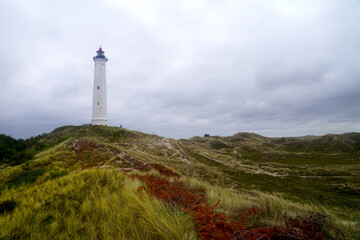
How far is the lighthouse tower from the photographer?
31158 mm

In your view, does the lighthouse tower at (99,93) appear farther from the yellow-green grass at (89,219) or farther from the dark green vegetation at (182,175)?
the yellow-green grass at (89,219)

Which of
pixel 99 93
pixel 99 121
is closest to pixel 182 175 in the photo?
pixel 99 121

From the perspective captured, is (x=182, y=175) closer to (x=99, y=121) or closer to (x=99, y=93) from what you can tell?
(x=99, y=121)

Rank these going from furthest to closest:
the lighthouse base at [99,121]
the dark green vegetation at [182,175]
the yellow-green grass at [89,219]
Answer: the lighthouse base at [99,121] < the dark green vegetation at [182,175] < the yellow-green grass at [89,219]

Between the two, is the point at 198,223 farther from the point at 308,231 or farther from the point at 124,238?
the point at 308,231

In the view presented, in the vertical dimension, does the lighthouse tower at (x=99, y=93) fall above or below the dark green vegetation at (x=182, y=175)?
above

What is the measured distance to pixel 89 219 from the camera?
9.48ft

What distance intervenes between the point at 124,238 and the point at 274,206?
3437 mm

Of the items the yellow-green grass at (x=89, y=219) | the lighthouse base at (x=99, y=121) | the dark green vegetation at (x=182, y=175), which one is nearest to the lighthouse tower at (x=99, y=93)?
the lighthouse base at (x=99, y=121)

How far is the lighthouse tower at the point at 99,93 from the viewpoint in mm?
31158

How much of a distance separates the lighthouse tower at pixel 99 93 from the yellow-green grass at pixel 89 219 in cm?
2959

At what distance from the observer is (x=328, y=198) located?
1237cm

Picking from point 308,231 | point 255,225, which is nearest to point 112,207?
point 255,225

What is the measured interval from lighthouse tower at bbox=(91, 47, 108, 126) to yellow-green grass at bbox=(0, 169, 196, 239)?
29588 mm
